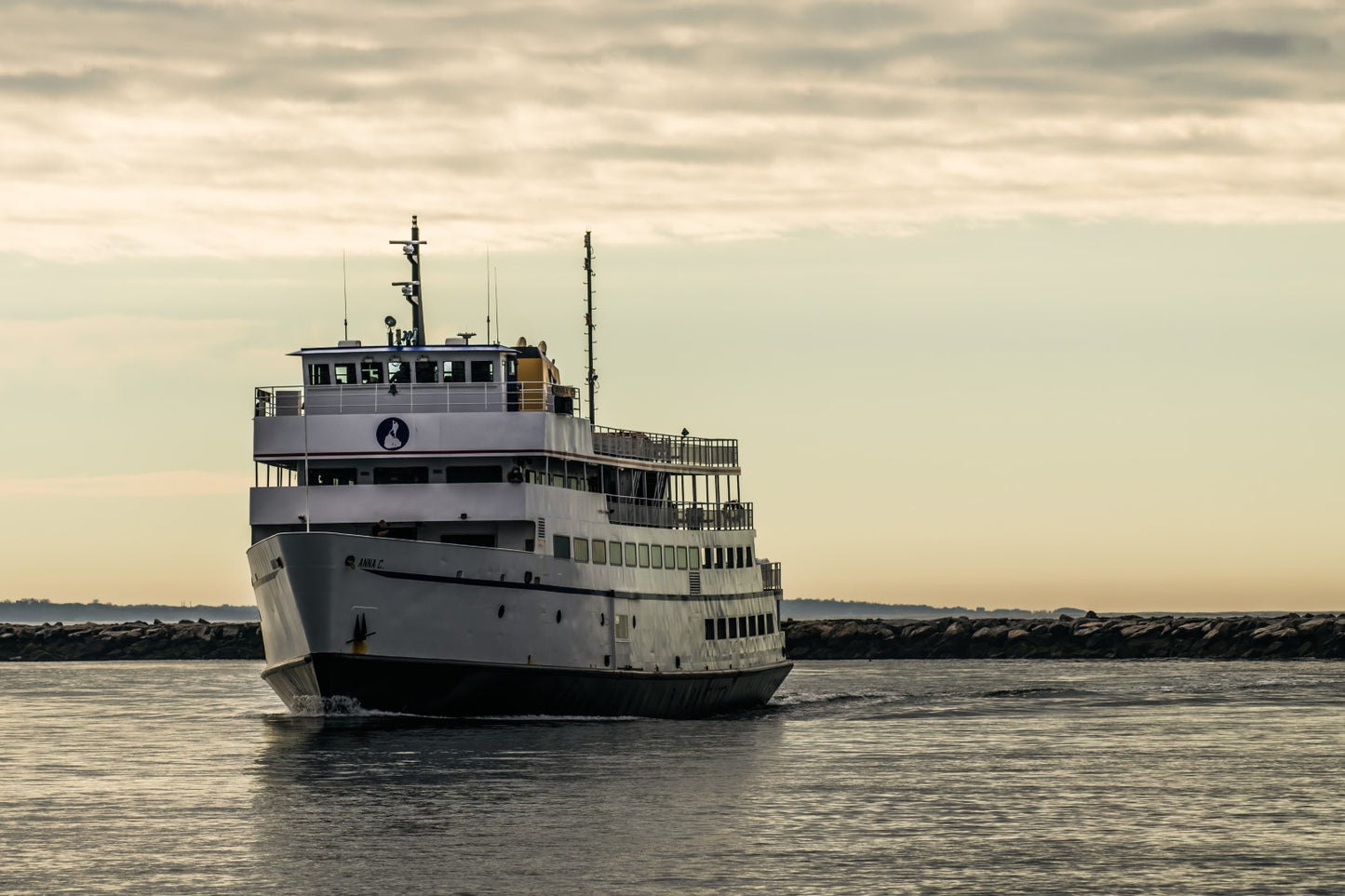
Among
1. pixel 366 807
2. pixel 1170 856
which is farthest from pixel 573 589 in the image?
pixel 1170 856

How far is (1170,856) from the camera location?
25.7m

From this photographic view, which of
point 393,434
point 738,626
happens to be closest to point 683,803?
point 393,434

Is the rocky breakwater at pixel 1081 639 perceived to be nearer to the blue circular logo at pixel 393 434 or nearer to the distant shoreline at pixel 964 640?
the distant shoreline at pixel 964 640

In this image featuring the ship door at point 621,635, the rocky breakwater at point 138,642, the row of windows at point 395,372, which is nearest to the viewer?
the ship door at point 621,635

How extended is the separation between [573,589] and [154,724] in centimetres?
1280

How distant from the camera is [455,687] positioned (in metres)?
43.0

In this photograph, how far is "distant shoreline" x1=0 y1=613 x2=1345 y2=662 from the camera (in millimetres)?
104500

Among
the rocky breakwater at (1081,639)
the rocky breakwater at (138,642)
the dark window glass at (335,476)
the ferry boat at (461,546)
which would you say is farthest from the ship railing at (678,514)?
the rocky breakwater at (138,642)

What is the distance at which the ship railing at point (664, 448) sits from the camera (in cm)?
5097

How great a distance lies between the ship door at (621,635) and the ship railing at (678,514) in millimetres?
2505

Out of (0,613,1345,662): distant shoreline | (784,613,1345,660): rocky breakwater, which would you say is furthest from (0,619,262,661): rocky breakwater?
(784,613,1345,660): rocky breakwater

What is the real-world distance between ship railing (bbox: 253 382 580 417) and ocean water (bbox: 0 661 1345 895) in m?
7.76

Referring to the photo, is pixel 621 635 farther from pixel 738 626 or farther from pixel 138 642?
pixel 138 642

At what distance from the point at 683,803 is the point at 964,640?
80.3m
